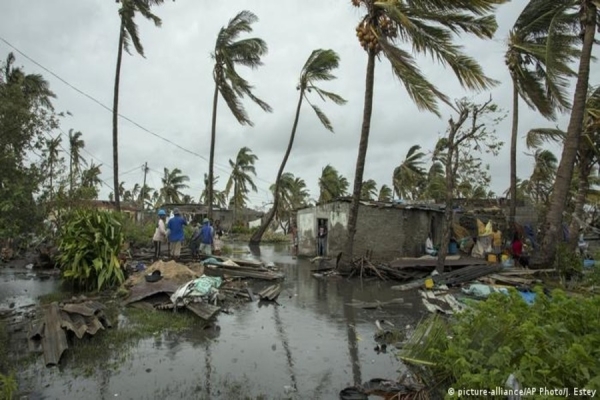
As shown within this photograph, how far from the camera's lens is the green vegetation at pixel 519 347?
3166 millimetres

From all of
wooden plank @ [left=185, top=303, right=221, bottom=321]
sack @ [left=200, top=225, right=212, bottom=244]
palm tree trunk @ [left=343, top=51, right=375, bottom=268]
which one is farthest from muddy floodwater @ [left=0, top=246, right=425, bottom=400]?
sack @ [left=200, top=225, right=212, bottom=244]

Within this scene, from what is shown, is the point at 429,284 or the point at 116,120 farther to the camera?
the point at 116,120

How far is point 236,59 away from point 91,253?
46.5 ft

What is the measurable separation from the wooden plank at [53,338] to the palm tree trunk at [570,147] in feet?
39.3

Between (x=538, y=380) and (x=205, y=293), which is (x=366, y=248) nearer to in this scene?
(x=205, y=293)

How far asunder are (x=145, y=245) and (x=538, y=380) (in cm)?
1818

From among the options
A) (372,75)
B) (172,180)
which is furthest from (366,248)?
(172,180)

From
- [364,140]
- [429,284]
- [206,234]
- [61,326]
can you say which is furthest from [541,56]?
[61,326]

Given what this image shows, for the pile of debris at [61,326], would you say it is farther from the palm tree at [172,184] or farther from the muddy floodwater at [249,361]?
the palm tree at [172,184]

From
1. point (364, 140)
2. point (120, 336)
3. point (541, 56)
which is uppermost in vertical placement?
point (541, 56)

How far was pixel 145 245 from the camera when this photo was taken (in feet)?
62.0

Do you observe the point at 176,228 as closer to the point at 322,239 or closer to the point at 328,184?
the point at 322,239

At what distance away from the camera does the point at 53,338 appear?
5703 millimetres

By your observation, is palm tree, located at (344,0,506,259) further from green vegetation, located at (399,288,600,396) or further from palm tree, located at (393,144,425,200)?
palm tree, located at (393,144,425,200)
